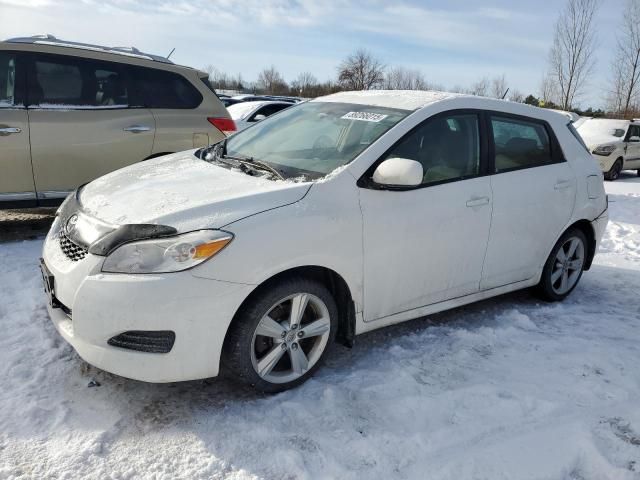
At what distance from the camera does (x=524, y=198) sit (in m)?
4.15

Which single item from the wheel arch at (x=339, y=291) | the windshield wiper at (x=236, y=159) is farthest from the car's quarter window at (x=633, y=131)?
the wheel arch at (x=339, y=291)

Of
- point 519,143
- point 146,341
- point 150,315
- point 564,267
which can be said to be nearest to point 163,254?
point 150,315

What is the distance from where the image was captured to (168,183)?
3.30 metres

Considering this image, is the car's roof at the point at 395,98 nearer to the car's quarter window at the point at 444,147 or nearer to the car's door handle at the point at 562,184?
the car's quarter window at the point at 444,147

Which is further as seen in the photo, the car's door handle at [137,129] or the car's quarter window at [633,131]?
the car's quarter window at [633,131]

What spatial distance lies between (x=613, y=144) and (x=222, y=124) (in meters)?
12.2

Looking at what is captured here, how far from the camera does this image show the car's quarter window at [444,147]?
3.59m

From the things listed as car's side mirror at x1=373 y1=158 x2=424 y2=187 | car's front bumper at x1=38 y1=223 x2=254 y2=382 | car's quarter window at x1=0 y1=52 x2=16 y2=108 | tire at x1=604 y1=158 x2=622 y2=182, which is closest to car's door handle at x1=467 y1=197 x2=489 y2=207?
car's side mirror at x1=373 y1=158 x2=424 y2=187

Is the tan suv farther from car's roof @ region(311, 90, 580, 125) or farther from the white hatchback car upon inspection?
car's roof @ region(311, 90, 580, 125)

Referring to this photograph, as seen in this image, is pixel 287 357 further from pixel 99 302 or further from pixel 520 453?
pixel 520 453

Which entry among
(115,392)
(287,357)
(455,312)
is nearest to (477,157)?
(455,312)

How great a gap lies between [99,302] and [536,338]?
2.96 meters

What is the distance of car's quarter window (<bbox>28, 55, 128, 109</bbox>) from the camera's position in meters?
5.27

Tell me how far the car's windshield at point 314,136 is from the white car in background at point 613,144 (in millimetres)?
12401
